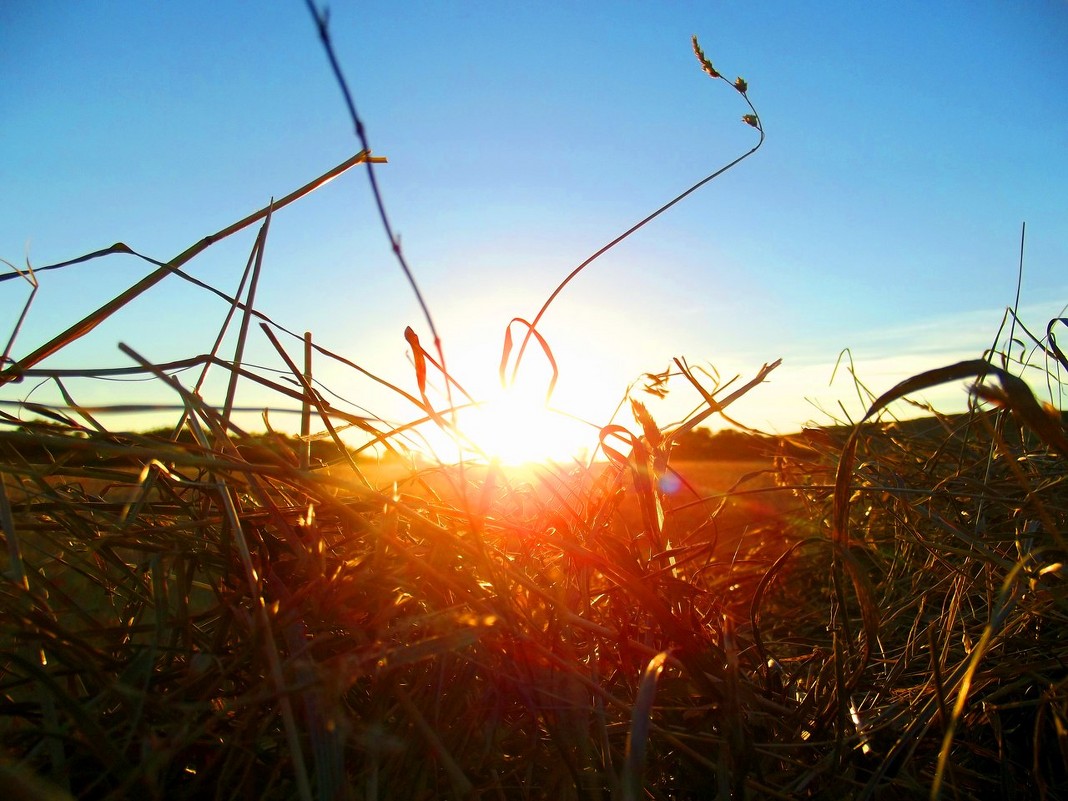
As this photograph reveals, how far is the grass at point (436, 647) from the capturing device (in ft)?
2.48

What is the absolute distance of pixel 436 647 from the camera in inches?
27.9

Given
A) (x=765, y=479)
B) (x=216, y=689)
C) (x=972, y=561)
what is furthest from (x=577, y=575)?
(x=765, y=479)


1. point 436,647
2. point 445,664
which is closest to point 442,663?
point 445,664

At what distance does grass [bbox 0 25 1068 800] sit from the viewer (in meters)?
0.76

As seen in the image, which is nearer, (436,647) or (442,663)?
(436,647)

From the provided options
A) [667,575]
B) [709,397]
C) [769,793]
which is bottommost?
[769,793]

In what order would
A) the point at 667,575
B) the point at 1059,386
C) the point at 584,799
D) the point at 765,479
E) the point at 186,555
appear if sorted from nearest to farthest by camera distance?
the point at 584,799 < the point at 186,555 < the point at 667,575 < the point at 1059,386 < the point at 765,479

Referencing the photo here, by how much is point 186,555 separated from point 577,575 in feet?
1.95

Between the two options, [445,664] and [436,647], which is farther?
[445,664]

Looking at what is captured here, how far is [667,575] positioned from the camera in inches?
42.6

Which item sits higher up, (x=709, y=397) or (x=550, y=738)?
(x=709, y=397)

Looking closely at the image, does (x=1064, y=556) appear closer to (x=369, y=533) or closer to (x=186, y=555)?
(x=369, y=533)

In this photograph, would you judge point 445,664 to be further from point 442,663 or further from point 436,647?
point 436,647

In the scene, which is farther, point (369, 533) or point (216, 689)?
point (369, 533)
